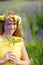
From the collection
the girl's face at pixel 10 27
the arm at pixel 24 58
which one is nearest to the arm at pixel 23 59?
the arm at pixel 24 58

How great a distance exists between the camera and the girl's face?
51.8 inches

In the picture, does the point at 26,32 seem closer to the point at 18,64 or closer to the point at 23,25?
the point at 23,25

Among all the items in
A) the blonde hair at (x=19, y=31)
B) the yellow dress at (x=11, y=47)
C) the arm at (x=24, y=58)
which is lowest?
the arm at (x=24, y=58)

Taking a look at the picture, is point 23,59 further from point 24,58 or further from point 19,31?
point 19,31

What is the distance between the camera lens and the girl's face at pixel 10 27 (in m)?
1.32

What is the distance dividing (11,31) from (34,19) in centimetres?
18

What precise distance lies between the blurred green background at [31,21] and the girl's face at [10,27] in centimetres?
7

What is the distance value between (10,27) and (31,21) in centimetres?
15

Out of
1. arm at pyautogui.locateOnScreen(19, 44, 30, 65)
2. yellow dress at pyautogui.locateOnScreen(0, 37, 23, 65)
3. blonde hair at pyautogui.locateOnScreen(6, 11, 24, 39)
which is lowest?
arm at pyautogui.locateOnScreen(19, 44, 30, 65)

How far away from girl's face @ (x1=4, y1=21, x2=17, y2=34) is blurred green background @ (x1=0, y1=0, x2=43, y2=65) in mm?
66

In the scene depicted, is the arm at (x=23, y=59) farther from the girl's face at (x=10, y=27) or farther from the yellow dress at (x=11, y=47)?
the girl's face at (x=10, y=27)

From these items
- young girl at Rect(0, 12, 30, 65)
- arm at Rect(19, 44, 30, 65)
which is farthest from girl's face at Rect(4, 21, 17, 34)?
arm at Rect(19, 44, 30, 65)

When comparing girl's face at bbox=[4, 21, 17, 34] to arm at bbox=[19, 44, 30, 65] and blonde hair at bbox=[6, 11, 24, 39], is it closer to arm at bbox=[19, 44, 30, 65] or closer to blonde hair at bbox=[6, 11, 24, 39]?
blonde hair at bbox=[6, 11, 24, 39]

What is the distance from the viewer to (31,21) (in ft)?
4.50
